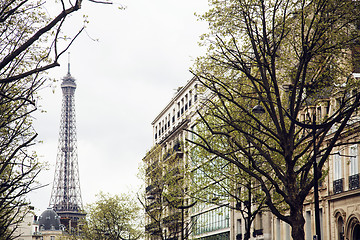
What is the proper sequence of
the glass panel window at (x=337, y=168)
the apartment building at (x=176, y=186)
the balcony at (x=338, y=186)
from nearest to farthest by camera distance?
the balcony at (x=338, y=186) < the glass panel window at (x=337, y=168) < the apartment building at (x=176, y=186)

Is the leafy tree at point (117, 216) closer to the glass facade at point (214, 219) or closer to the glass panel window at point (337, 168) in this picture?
the glass facade at point (214, 219)

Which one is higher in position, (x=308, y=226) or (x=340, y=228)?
(x=308, y=226)

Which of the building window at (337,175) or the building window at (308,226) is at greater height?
the building window at (337,175)

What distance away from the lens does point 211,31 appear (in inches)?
1014

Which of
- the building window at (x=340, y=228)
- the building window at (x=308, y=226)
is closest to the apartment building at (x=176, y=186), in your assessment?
the building window at (x=308, y=226)

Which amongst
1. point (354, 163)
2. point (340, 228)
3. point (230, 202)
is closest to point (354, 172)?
point (354, 163)

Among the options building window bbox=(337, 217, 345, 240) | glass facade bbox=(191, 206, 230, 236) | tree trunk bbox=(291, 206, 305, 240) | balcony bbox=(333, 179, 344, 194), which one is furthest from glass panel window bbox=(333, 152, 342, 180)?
glass facade bbox=(191, 206, 230, 236)

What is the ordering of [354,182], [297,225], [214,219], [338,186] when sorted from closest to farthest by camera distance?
[297,225], [354,182], [338,186], [214,219]

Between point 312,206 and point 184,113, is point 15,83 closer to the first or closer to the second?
point 312,206

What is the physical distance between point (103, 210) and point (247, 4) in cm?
6292

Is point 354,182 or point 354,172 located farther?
point 354,172

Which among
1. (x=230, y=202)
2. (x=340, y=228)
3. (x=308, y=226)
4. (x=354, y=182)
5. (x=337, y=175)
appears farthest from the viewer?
(x=230, y=202)

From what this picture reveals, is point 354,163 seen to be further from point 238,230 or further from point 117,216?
point 117,216

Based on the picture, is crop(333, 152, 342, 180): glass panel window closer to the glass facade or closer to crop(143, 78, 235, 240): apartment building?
crop(143, 78, 235, 240): apartment building
